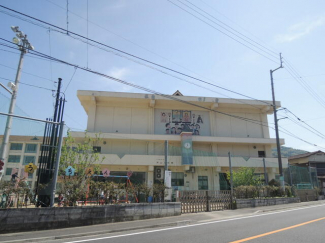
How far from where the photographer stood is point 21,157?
8273 millimetres

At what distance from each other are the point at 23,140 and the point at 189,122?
2311 centimetres

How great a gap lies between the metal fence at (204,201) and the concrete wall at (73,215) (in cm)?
143

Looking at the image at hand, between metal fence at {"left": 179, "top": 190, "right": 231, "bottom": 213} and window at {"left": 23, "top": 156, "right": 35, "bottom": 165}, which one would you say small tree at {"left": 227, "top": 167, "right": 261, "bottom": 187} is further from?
window at {"left": 23, "top": 156, "right": 35, "bottom": 165}

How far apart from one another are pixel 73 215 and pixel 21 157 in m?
2.93

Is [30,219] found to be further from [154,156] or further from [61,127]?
[154,156]

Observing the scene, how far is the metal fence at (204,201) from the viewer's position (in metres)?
11.5

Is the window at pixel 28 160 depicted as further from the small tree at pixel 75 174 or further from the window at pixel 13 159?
the small tree at pixel 75 174

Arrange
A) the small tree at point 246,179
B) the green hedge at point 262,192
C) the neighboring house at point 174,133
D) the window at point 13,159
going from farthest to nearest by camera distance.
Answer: the neighboring house at point 174,133 → the small tree at point 246,179 → the green hedge at point 262,192 → the window at point 13,159

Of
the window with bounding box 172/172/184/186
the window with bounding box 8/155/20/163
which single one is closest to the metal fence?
the window with bounding box 8/155/20/163

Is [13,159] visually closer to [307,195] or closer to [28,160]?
[28,160]

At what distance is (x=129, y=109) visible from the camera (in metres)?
28.9

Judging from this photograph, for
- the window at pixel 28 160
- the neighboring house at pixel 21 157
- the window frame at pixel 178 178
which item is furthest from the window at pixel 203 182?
the window at pixel 28 160

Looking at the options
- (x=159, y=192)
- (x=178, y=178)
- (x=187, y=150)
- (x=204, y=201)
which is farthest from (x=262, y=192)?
(x=178, y=178)

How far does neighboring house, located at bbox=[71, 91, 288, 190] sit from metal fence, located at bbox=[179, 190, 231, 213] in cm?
1054
